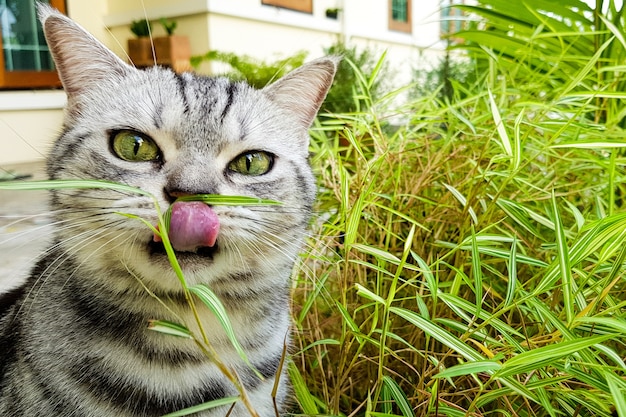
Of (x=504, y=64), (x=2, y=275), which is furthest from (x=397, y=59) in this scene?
(x=2, y=275)

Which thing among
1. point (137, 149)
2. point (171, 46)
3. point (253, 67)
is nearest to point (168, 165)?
point (137, 149)

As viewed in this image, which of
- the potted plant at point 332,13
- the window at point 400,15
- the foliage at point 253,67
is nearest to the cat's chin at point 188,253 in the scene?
the foliage at point 253,67

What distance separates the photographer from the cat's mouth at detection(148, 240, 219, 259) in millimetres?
548

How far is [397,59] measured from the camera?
4910 millimetres

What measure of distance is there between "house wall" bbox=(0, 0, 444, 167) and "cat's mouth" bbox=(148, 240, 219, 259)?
2.44 m

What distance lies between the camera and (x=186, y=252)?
552 mm

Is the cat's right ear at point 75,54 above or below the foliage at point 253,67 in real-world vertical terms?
below

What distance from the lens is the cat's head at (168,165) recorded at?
1.80 feet

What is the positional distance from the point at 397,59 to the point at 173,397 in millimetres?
4710

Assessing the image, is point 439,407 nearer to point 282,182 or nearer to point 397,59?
point 282,182

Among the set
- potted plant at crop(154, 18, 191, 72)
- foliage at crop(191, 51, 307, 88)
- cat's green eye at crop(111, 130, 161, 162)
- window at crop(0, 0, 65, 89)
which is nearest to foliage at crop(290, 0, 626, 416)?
Result: cat's green eye at crop(111, 130, 161, 162)

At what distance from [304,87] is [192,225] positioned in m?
0.35

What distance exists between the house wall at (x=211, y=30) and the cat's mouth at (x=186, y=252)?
2443 millimetres

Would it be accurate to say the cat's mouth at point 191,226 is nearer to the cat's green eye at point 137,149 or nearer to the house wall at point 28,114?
the cat's green eye at point 137,149
